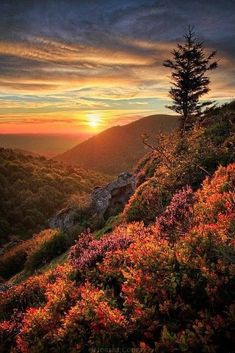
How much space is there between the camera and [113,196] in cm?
2238

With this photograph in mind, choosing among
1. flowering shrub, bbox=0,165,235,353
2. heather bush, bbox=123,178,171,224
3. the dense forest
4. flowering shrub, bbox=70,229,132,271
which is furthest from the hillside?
flowering shrub, bbox=0,165,235,353

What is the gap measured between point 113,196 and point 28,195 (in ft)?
91.6

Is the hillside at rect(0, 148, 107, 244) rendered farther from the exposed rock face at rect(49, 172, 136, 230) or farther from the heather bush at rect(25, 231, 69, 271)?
the heather bush at rect(25, 231, 69, 271)

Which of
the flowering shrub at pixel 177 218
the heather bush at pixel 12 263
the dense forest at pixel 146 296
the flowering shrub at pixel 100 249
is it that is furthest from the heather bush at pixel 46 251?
Result: the flowering shrub at pixel 177 218

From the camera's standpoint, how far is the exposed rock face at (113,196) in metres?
20.9

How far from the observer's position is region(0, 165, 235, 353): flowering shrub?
16.1 ft

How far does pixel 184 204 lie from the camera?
9.01 metres

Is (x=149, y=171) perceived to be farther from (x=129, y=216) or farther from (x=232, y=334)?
(x=232, y=334)

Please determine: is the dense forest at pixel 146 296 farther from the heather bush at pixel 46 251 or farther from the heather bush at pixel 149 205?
the heather bush at pixel 46 251

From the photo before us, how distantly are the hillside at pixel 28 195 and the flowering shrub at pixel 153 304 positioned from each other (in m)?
30.9

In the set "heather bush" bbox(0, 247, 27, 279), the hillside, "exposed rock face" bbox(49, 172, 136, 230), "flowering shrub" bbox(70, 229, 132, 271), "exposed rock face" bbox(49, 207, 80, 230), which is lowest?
the hillside

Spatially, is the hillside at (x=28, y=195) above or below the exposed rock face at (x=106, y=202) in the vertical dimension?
below

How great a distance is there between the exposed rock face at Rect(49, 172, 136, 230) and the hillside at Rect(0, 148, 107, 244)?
1599 centimetres

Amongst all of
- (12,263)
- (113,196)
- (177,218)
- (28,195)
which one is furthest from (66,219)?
(28,195)
